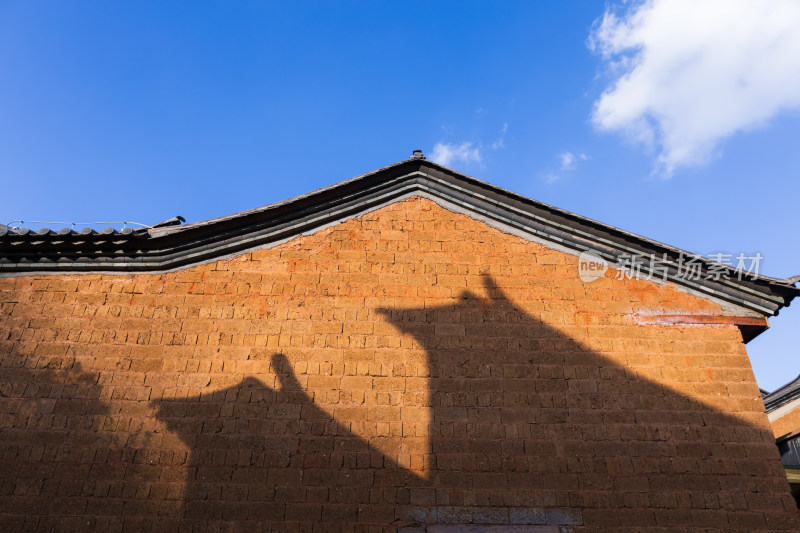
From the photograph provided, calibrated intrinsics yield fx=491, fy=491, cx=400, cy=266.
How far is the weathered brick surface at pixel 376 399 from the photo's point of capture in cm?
489

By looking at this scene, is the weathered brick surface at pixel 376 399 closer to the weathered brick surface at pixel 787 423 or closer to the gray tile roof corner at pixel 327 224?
the gray tile roof corner at pixel 327 224

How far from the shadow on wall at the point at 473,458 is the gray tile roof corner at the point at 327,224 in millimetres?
1525

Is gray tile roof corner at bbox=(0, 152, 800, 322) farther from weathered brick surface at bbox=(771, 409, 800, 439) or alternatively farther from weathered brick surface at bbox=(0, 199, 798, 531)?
weathered brick surface at bbox=(771, 409, 800, 439)

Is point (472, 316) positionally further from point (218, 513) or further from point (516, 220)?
point (218, 513)

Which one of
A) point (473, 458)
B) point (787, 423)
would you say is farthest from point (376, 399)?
point (787, 423)

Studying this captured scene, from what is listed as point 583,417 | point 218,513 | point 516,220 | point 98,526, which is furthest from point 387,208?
point 98,526

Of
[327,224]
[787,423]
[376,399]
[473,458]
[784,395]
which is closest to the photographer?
[473,458]

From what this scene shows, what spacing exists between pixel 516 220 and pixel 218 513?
190 inches

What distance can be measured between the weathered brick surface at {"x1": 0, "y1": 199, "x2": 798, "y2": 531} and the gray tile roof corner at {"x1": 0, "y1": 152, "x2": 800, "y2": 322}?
0.23 m

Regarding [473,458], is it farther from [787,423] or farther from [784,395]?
[784,395]

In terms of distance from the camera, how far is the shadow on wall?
15.9ft

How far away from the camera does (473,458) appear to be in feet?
16.7

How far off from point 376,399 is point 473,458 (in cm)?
118

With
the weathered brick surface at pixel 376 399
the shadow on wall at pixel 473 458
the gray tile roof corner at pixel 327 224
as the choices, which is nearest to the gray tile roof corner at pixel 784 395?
the gray tile roof corner at pixel 327 224
